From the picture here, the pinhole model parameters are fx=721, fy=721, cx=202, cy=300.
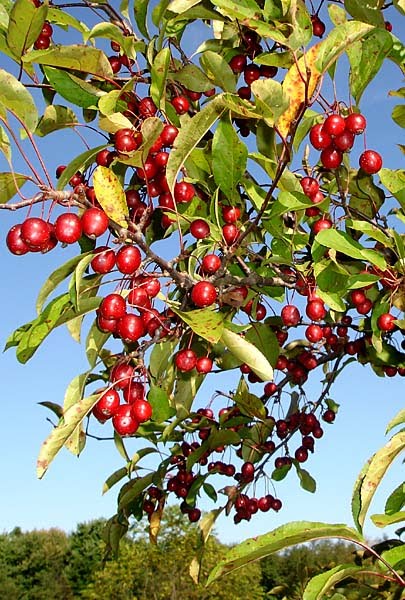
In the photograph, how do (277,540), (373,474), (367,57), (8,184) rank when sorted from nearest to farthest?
(277,540) → (373,474) → (8,184) → (367,57)

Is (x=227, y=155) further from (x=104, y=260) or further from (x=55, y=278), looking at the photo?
(x=55, y=278)

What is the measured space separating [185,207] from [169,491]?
55.4 inches

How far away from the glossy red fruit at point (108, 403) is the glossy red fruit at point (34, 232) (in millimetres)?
444

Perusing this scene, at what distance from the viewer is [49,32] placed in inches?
86.0

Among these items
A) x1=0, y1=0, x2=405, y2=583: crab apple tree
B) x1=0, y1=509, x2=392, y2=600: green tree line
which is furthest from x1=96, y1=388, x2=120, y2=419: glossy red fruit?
x1=0, y1=509, x2=392, y2=600: green tree line

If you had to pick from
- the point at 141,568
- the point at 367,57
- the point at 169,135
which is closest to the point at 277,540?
the point at 169,135

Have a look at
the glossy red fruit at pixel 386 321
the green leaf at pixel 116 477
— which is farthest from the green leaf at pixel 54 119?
the green leaf at pixel 116 477

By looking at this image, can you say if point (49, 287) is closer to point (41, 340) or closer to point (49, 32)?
point (41, 340)

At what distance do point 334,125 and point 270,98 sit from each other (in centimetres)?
31

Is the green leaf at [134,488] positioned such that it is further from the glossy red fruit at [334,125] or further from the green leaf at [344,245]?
the glossy red fruit at [334,125]

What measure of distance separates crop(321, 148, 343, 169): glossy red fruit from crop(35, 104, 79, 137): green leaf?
70 centimetres

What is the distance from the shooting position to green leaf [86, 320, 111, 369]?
207cm

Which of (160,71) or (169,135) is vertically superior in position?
(160,71)

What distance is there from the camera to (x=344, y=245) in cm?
174
